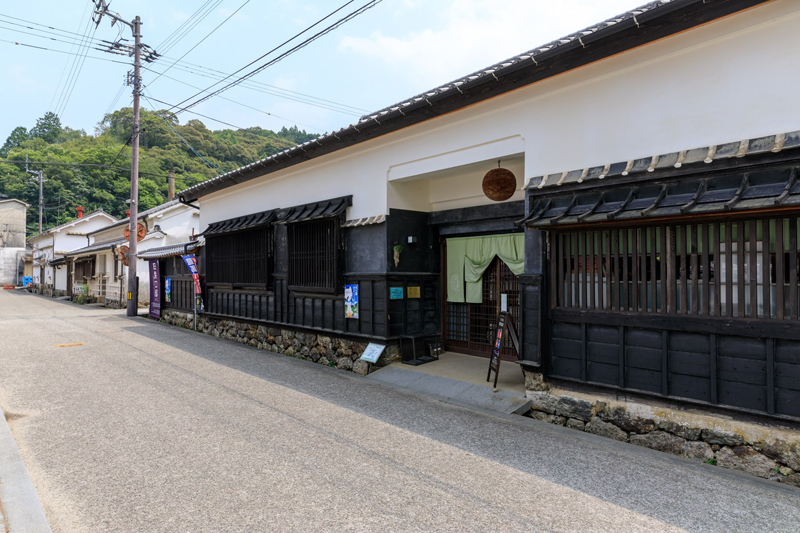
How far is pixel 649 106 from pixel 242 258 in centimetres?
1147

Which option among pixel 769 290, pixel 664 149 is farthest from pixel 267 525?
pixel 664 149

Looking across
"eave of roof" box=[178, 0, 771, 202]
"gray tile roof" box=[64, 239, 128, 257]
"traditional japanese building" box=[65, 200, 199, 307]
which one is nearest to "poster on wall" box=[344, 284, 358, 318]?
"eave of roof" box=[178, 0, 771, 202]

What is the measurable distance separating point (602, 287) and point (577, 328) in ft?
2.21

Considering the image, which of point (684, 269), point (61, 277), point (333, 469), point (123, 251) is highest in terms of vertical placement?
point (123, 251)

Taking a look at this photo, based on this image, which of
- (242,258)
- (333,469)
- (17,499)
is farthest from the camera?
(242,258)

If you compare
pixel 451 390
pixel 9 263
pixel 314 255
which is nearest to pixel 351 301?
pixel 314 255

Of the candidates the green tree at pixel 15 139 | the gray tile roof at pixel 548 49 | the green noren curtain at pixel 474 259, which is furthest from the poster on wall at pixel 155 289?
the green tree at pixel 15 139

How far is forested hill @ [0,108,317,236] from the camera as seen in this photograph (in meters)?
41.1

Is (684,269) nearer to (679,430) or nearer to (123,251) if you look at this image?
(679,430)

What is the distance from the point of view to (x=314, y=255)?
421 inches

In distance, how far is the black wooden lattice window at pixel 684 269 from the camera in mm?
4621

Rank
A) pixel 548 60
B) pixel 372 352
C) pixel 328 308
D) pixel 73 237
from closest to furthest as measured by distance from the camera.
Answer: pixel 548 60, pixel 372 352, pixel 328 308, pixel 73 237

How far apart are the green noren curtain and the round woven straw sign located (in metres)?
0.86

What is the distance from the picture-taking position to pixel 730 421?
4.83m
